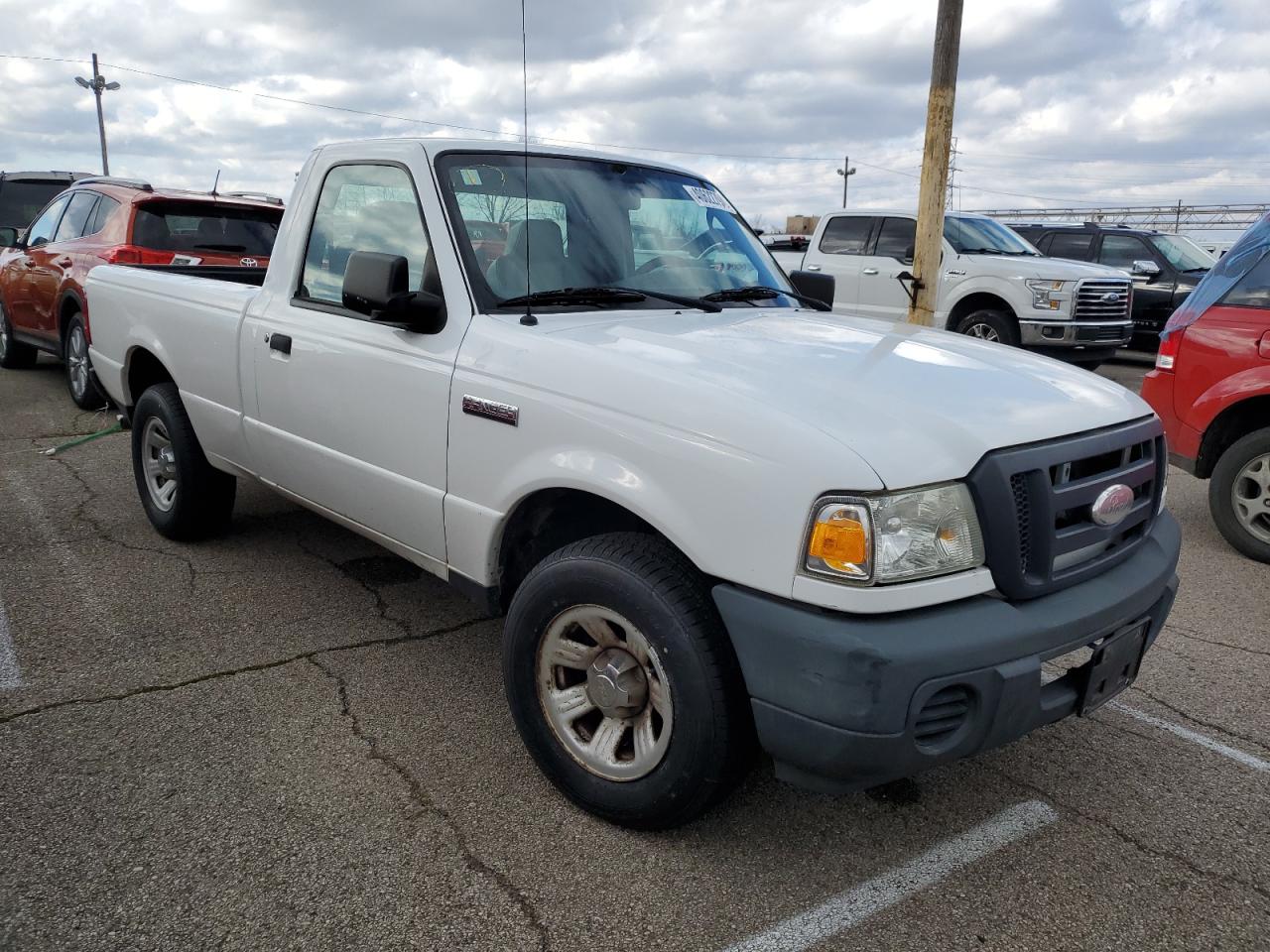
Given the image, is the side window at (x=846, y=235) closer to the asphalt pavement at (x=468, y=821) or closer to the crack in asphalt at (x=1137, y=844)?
the asphalt pavement at (x=468, y=821)

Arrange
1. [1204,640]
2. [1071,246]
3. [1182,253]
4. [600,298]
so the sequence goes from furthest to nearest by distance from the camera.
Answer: [1071,246]
[1182,253]
[1204,640]
[600,298]

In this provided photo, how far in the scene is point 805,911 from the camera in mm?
2416

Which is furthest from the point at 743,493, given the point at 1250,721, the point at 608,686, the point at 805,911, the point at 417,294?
the point at 1250,721

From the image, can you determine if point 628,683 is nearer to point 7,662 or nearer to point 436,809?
point 436,809

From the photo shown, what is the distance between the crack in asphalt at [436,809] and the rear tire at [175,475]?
5.40 ft

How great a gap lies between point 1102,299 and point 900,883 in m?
10.1

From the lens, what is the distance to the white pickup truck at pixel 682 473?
86.0 inches

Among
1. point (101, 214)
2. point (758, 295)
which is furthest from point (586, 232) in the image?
point (101, 214)

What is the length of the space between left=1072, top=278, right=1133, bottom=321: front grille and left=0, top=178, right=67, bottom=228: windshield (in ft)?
42.3

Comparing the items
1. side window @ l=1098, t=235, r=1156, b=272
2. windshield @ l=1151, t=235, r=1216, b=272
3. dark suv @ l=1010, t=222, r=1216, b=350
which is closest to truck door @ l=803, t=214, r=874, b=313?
dark suv @ l=1010, t=222, r=1216, b=350

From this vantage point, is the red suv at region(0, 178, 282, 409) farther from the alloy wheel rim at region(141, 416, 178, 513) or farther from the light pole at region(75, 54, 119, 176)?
the light pole at region(75, 54, 119, 176)

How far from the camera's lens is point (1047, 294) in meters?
10.8

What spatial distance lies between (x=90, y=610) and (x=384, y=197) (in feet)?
7.18

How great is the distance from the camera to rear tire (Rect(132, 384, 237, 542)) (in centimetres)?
469
